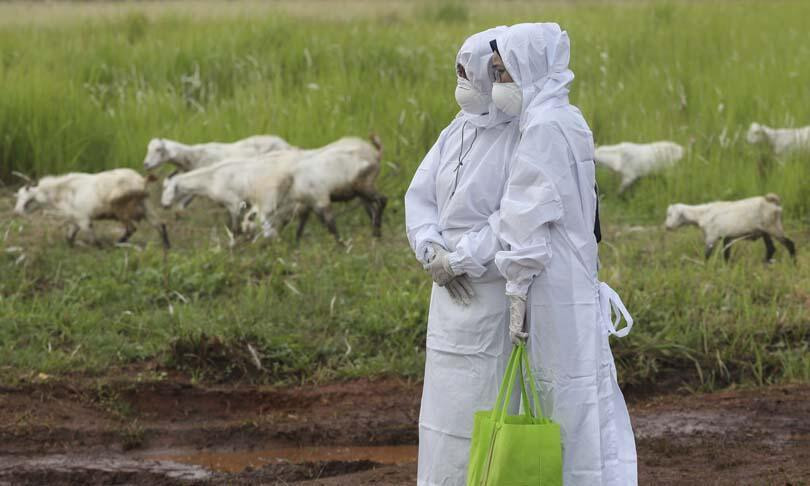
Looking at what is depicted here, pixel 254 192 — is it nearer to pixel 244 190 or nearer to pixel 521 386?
pixel 244 190

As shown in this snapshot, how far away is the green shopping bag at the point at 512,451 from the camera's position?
389cm

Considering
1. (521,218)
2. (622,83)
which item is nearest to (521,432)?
(521,218)

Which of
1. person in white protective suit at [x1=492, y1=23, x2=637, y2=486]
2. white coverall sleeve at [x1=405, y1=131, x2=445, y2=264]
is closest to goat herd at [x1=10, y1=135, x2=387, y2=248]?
white coverall sleeve at [x1=405, y1=131, x2=445, y2=264]

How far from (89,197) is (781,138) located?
19.0ft

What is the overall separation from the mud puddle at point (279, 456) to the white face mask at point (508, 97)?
288 cm

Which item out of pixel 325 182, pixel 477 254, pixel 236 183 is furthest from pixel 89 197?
pixel 477 254

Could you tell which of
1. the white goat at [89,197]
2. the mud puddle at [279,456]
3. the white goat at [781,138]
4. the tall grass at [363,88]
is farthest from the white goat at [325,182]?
the white goat at [781,138]

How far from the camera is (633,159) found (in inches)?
404

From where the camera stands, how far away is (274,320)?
8008mm

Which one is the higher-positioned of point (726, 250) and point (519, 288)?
point (519, 288)

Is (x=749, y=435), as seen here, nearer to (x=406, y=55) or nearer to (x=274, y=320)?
(x=274, y=320)

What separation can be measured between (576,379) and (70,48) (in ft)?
35.3

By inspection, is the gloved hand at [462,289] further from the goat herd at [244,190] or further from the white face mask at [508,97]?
the goat herd at [244,190]

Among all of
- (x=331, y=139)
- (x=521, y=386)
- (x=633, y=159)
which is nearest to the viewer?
(x=521, y=386)
